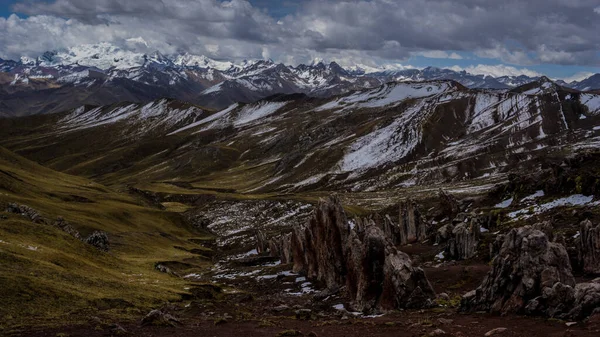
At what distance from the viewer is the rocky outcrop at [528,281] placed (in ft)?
102

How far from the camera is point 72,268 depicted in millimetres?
53344

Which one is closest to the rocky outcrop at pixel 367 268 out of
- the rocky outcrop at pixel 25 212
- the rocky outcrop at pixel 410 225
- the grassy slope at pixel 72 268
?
the grassy slope at pixel 72 268

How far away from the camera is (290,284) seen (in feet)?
213

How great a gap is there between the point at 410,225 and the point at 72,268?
51.9 meters

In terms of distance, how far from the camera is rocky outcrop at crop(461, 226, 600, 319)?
3123 cm

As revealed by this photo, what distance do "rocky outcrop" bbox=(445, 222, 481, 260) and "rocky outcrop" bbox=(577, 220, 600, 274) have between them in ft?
47.2

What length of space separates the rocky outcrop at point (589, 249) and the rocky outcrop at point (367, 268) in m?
13.9

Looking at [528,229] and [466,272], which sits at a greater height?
[528,229]

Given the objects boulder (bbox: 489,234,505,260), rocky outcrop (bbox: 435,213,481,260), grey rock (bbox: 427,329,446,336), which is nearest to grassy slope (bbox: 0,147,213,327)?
grey rock (bbox: 427,329,446,336)

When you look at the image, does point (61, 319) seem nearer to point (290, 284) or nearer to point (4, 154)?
point (290, 284)

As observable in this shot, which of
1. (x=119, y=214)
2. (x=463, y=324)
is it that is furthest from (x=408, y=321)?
(x=119, y=214)

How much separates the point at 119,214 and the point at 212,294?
269ft

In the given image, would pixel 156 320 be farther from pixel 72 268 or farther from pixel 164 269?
pixel 164 269

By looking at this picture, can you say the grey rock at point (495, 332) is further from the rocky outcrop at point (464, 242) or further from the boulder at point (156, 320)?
the rocky outcrop at point (464, 242)
